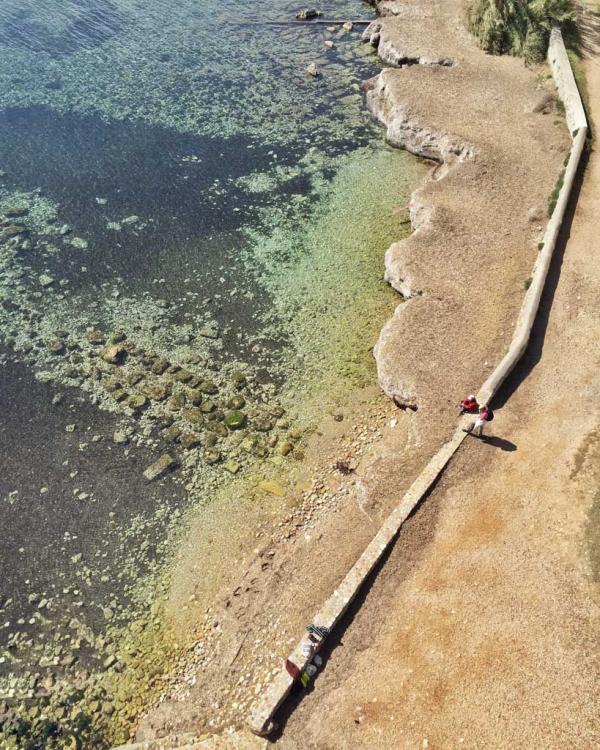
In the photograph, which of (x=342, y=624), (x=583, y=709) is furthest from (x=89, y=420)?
(x=583, y=709)

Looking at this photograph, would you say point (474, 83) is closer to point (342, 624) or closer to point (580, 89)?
point (580, 89)

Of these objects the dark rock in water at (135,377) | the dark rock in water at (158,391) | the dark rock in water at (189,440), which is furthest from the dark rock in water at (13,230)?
the dark rock in water at (189,440)

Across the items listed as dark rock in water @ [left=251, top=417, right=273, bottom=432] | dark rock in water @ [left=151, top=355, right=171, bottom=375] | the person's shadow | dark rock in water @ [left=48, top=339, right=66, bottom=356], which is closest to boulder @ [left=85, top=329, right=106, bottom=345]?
dark rock in water @ [left=48, top=339, right=66, bottom=356]

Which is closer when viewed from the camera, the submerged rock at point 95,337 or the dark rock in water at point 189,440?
the dark rock in water at point 189,440

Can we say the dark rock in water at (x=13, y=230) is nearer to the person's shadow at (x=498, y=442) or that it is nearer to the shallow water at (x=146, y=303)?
the shallow water at (x=146, y=303)

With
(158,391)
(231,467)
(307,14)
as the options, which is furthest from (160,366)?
(307,14)

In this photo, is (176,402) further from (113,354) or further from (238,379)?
(113,354)
